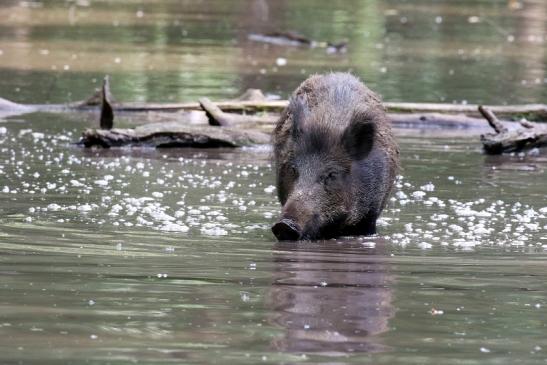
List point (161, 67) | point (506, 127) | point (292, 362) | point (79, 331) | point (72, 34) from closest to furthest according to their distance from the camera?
point (292, 362) < point (79, 331) < point (506, 127) < point (161, 67) < point (72, 34)

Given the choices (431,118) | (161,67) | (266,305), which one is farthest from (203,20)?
(266,305)

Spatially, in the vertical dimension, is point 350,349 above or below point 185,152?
above

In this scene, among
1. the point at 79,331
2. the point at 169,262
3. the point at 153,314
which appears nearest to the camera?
the point at 79,331

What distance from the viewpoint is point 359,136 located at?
420 inches

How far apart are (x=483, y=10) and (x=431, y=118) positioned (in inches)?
738

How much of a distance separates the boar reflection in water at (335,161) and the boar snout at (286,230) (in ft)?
1.10

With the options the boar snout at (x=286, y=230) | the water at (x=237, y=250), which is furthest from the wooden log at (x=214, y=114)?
the boar snout at (x=286, y=230)

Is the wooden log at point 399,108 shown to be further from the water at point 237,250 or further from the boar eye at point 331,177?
the boar eye at point 331,177

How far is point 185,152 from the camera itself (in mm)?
15125

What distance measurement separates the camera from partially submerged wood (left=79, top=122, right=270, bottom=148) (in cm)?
1497

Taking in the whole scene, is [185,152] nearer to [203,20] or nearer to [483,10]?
[203,20]

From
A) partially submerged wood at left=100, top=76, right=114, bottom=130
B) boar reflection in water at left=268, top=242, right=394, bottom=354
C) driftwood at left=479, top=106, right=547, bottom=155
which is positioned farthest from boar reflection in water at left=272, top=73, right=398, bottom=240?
partially submerged wood at left=100, top=76, right=114, bottom=130

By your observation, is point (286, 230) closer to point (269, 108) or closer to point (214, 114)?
point (214, 114)

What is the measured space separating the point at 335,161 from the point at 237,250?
1.61m
